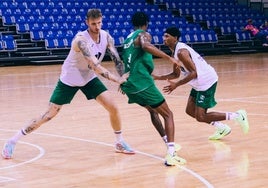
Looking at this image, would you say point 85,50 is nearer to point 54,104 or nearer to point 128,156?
point 54,104

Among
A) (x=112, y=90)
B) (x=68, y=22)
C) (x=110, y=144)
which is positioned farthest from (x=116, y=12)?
(x=110, y=144)

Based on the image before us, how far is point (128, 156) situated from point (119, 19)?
20.1 meters

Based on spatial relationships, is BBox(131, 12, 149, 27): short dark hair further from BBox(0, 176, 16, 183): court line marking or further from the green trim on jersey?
BBox(0, 176, 16, 183): court line marking

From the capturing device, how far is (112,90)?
47.7ft

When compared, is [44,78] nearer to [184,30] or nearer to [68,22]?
[68,22]

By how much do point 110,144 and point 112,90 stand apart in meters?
6.90


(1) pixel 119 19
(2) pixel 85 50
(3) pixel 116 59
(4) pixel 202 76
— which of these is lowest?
(1) pixel 119 19

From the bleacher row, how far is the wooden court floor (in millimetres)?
11372

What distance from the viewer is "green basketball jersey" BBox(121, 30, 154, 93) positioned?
661 cm

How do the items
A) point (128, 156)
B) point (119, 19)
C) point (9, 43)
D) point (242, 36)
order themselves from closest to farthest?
point (128, 156) → point (9, 43) → point (119, 19) → point (242, 36)

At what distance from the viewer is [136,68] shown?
6.62 m

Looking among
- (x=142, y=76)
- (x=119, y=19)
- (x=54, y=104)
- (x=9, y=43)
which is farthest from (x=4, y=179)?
(x=119, y=19)

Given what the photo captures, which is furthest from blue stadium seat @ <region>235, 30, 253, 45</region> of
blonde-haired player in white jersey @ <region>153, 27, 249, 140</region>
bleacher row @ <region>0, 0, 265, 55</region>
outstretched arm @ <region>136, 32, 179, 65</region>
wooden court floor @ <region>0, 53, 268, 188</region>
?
outstretched arm @ <region>136, 32, 179, 65</region>

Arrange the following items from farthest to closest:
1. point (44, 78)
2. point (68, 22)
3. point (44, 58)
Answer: point (68, 22)
point (44, 58)
point (44, 78)
